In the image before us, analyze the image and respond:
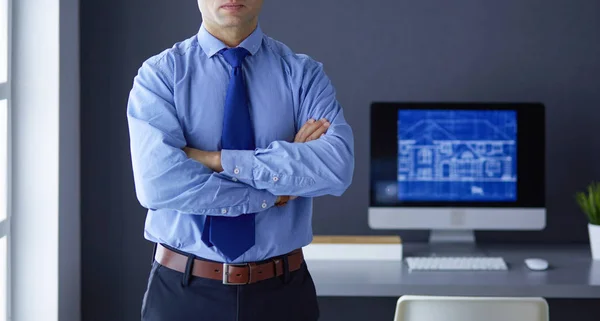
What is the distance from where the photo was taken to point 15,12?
3.34m

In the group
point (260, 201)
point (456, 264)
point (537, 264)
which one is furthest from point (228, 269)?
point (537, 264)

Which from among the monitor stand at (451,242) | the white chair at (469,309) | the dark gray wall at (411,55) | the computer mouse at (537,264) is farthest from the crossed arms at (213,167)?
the dark gray wall at (411,55)

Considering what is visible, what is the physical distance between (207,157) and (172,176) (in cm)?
10

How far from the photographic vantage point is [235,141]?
2.26 metres

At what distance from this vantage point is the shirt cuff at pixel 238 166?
222 centimetres

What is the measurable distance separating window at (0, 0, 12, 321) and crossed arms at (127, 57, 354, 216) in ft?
3.68

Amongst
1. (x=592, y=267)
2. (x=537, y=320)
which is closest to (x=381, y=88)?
(x=592, y=267)

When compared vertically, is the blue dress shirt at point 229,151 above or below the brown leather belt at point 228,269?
above

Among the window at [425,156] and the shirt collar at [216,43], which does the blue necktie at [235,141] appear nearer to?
the shirt collar at [216,43]

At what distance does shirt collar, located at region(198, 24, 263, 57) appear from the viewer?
7.70 ft

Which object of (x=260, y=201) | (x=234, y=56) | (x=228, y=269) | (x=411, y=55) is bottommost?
(x=228, y=269)

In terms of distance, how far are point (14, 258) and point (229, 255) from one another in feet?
4.94

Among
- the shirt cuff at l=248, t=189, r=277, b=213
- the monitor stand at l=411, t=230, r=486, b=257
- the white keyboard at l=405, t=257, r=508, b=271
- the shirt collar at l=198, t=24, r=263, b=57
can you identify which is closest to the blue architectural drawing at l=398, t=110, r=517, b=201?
the monitor stand at l=411, t=230, r=486, b=257

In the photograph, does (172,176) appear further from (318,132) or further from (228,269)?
(318,132)
